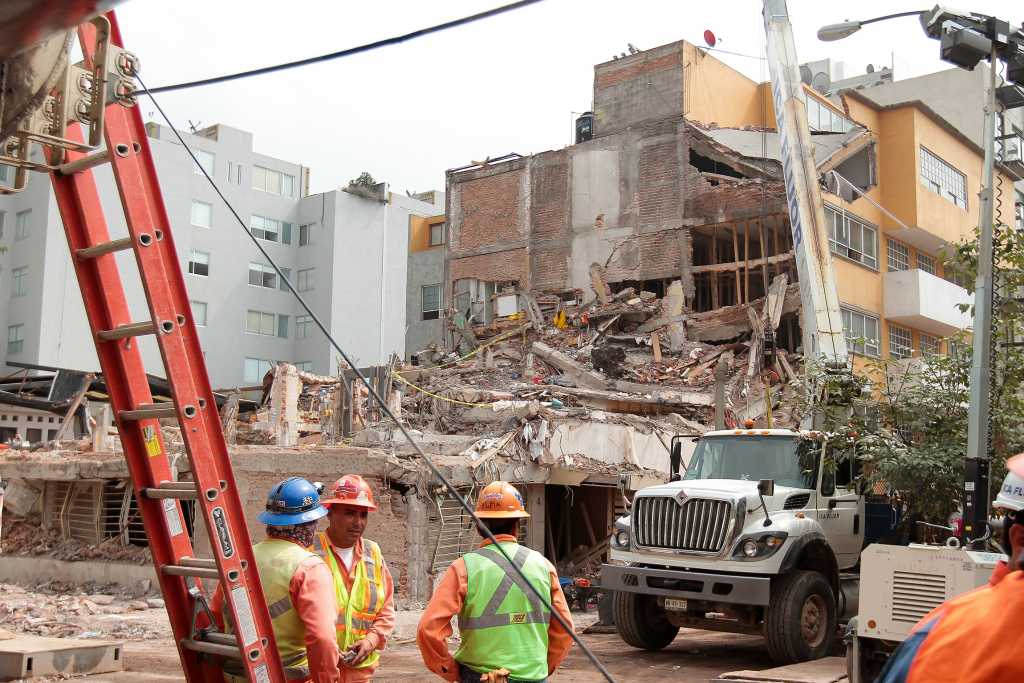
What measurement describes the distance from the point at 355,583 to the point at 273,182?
50.5 metres

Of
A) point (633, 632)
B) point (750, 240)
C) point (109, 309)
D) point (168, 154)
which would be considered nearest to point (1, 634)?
point (633, 632)

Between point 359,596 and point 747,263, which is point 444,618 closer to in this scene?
point 359,596

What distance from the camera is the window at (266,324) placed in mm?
51688

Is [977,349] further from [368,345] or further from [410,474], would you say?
[368,345]

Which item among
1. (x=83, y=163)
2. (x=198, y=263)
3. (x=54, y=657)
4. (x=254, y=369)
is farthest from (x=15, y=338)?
(x=83, y=163)

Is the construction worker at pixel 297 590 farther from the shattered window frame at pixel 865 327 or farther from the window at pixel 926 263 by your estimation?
the window at pixel 926 263

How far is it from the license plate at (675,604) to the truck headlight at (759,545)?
818 mm

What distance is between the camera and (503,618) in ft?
15.5

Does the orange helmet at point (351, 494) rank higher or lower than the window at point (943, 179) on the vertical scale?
lower

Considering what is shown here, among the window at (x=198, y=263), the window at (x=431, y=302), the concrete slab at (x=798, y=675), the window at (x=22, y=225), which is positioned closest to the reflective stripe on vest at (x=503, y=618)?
the concrete slab at (x=798, y=675)

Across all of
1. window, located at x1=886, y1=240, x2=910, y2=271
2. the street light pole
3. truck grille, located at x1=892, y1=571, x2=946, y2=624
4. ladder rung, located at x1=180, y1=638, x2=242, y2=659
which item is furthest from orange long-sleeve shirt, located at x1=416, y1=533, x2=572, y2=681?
window, located at x1=886, y1=240, x2=910, y2=271

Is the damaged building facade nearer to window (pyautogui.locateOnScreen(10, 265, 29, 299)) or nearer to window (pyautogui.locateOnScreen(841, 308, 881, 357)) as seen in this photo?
window (pyautogui.locateOnScreen(841, 308, 881, 357))

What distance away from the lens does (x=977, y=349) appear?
37.9 ft

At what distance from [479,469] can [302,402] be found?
12.4m
